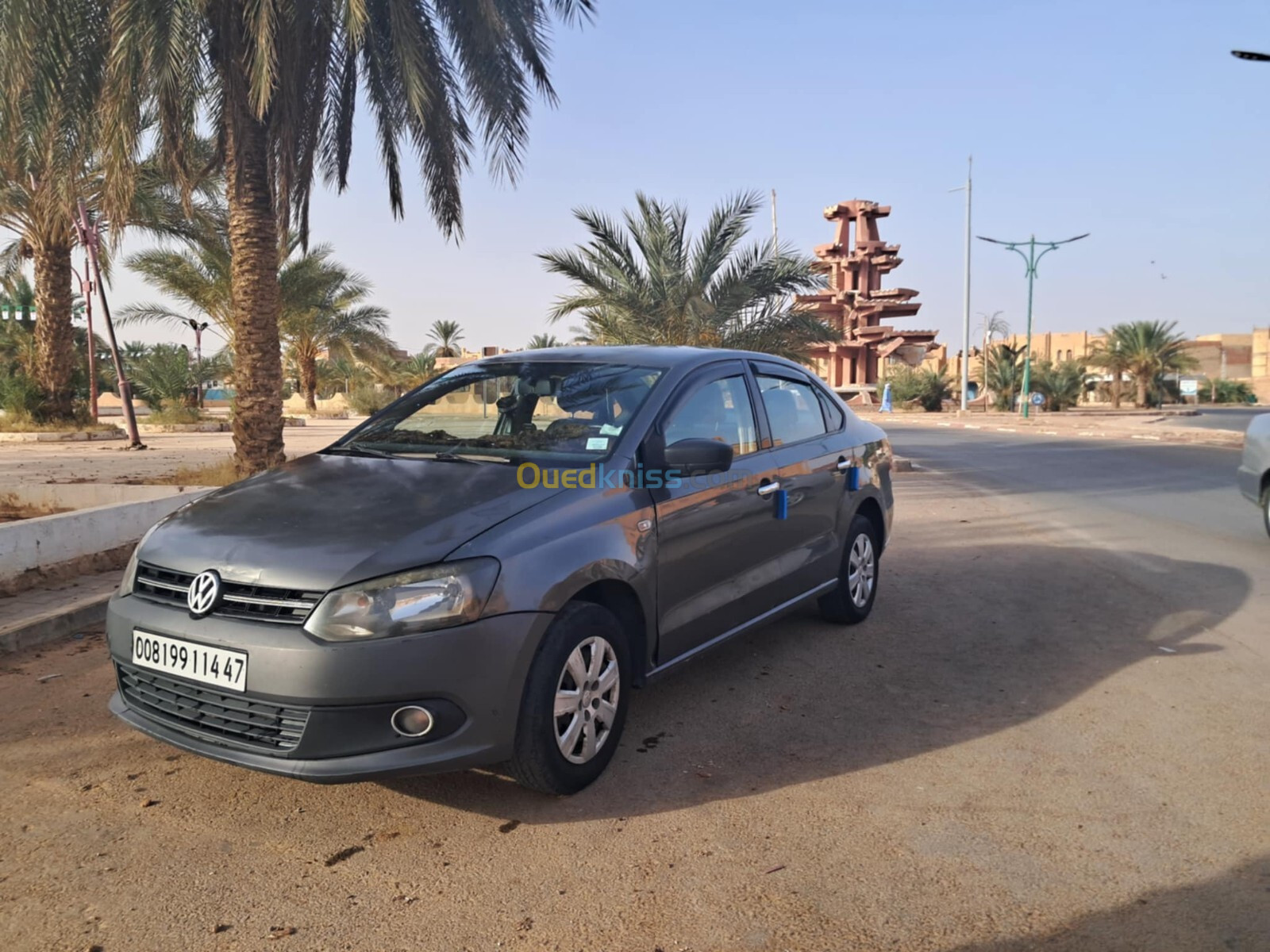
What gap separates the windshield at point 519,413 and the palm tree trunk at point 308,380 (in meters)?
30.0

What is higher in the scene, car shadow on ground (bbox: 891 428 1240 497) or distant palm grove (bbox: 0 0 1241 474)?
distant palm grove (bbox: 0 0 1241 474)

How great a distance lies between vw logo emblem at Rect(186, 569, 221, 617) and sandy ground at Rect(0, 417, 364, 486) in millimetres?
5661

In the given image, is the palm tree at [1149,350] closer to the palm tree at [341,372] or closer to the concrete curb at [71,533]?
the palm tree at [341,372]

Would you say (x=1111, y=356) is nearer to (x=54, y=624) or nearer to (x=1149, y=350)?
(x=1149, y=350)

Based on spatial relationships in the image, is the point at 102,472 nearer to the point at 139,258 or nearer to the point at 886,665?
the point at 886,665

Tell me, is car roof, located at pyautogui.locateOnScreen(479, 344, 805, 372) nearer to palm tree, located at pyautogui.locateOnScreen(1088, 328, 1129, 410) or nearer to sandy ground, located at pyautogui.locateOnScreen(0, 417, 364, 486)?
sandy ground, located at pyautogui.locateOnScreen(0, 417, 364, 486)

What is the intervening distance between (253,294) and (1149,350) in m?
48.0

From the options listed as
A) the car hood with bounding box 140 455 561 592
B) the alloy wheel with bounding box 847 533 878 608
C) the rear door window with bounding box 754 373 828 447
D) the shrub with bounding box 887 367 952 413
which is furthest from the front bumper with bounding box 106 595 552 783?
the shrub with bounding box 887 367 952 413

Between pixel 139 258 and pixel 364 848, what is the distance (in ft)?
75.0

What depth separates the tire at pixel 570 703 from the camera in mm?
3174

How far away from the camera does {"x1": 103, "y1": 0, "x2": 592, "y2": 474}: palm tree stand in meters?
8.77

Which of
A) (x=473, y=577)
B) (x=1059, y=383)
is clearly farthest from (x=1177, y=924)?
(x=1059, y=383)

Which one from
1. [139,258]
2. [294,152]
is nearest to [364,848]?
[294,152]

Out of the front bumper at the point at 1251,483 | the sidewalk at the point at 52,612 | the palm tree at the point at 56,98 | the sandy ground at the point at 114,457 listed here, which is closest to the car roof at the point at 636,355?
the sidewalk at the point at 52,612
